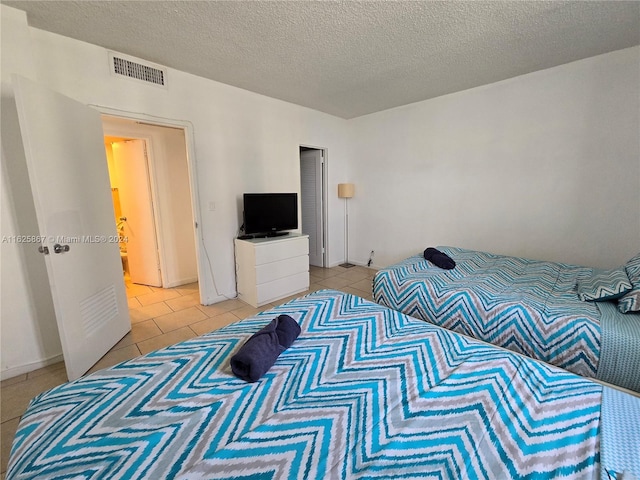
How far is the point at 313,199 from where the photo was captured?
4906 mm

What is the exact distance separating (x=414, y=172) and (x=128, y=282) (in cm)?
457

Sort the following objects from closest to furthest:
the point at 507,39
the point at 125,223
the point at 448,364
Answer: the point at 448,364 → the point at 507,39 → the point at 125,223

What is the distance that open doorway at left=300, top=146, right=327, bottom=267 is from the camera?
471 cm

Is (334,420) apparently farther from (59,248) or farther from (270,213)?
(270,213)

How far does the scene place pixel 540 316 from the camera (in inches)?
67.7

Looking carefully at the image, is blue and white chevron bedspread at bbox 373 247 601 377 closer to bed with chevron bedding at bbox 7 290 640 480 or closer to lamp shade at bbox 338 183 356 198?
bed with chevron bedding at bbox 7 290 640 480

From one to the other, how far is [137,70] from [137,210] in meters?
1.91

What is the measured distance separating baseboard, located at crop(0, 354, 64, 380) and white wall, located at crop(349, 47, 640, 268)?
160 inches

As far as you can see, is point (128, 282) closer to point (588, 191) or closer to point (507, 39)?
point (507, 39)

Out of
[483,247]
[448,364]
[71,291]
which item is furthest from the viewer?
[483,247]

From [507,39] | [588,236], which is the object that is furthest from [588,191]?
[507,39]

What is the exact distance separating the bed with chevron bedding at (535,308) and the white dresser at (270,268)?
1.38m

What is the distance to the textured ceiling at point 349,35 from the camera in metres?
1.95

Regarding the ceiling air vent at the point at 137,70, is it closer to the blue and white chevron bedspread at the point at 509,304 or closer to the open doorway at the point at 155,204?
the open doorway at the point at 155,204
